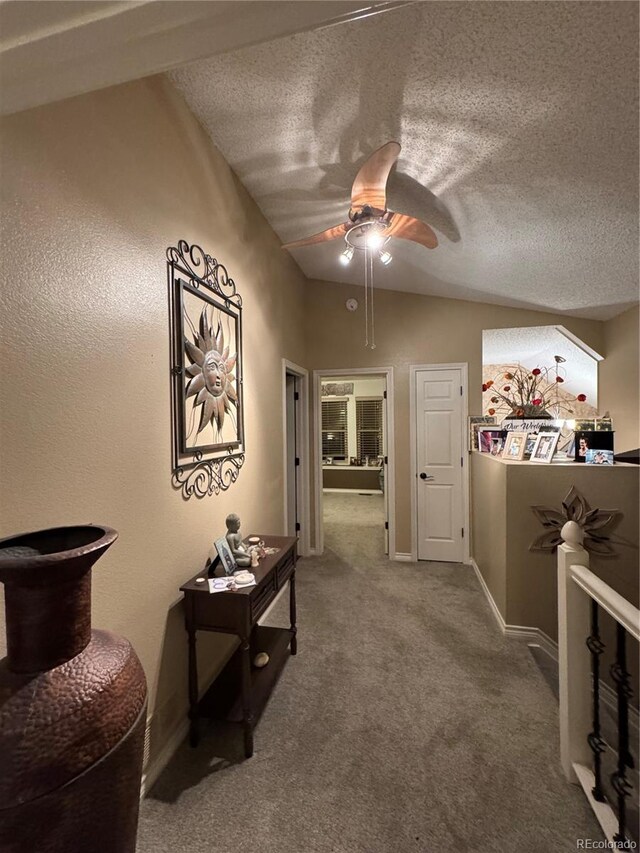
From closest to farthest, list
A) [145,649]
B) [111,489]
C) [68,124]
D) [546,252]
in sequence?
1. [68,124]
2. [111,489]
3. [145,649]
4. [546,252]

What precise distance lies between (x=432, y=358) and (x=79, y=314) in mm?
3386

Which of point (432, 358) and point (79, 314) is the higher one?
point (432, 358)

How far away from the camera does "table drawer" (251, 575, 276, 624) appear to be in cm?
164

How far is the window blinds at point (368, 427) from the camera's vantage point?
7.76m

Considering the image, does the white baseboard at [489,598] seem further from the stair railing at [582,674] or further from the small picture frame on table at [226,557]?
the small picture frame on table at [226,557]

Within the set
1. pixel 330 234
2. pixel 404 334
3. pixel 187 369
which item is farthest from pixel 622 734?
pixel 404 334

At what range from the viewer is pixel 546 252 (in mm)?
2498

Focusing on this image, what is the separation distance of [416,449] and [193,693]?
297 cm

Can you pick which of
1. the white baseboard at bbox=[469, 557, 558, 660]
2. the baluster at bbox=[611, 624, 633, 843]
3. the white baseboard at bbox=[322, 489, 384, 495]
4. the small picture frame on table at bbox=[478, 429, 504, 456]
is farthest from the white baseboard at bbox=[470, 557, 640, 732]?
the white baseboard at bbox=[322, 489, 384, 495]

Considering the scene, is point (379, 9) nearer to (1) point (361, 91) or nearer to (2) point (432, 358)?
(1) point (361, 91)

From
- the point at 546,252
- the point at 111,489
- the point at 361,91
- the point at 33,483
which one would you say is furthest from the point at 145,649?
the point at 546,252

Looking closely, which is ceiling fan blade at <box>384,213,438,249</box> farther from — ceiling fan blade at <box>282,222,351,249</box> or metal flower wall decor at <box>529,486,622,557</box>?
metal flower wall decor at <box>529,486,622,557</box>

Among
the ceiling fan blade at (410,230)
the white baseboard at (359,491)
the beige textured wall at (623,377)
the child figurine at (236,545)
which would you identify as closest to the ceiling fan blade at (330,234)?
the ceiling fan blade at (410,230)

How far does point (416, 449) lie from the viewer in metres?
3.93
